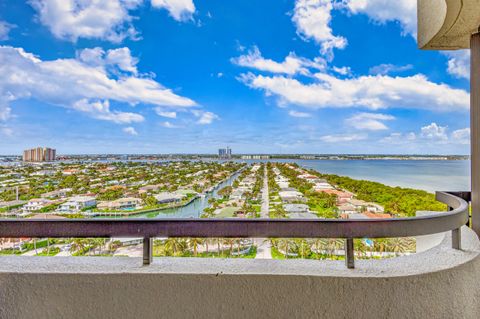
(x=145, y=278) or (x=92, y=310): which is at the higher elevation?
(x=145, y=278)

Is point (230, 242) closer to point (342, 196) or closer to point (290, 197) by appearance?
point (290, 197)

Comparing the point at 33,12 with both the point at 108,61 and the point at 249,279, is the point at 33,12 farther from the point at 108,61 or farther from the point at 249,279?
the point at 249,279

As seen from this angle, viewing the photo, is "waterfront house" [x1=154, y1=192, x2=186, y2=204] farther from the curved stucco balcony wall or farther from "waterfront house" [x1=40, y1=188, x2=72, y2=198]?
the curved stucco balcony wall

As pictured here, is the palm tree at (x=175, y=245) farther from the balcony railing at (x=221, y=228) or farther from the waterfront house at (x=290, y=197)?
the waterfront house at (x=290, y=197)

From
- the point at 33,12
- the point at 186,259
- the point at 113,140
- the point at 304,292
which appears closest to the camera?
the point at 304,292

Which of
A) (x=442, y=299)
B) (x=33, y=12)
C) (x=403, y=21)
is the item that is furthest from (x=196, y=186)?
(x=403, y=21)

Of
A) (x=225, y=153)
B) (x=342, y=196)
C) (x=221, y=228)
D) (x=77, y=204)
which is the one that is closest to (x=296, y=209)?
(x=342, y=196)

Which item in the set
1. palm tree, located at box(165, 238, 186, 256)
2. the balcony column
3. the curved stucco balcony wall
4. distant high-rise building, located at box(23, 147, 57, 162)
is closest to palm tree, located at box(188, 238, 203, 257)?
palm tree, located at box(165, 238, 186, 256)
